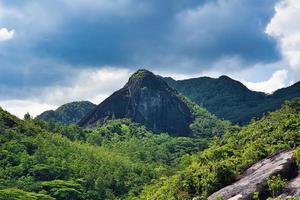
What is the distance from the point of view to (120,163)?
152m

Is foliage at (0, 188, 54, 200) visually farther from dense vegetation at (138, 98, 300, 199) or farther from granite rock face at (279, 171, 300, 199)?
granite rock face at (279, 171, 300, 199)

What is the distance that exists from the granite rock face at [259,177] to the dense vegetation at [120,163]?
4.67ft

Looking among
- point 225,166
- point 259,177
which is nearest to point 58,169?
point 225,166

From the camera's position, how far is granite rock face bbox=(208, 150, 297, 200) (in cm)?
4812

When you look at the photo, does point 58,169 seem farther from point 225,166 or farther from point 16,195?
point 225,166

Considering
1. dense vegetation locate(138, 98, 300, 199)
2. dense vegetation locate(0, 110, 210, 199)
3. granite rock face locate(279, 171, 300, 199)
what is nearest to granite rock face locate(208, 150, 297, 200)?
dense vegetation locate(138, 98, 300, 199)

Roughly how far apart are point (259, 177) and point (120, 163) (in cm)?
10441

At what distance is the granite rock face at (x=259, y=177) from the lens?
48.1m

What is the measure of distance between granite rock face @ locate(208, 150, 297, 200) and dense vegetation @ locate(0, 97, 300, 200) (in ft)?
4.67

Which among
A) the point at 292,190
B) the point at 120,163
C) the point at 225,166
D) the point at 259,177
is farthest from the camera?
the point at 120,163

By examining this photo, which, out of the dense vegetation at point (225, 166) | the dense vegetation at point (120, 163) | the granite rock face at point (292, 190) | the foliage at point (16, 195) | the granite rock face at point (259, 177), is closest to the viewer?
the granite rock face at point (292, 190)

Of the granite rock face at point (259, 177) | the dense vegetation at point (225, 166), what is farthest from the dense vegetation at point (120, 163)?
the granite rock face at point (259, 177)

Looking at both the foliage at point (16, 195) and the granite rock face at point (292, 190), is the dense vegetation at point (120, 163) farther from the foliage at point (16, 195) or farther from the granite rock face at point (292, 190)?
the granite rock face at point (292, 190)

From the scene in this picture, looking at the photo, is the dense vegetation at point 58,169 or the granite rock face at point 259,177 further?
the dense vegetation at point 58,169
